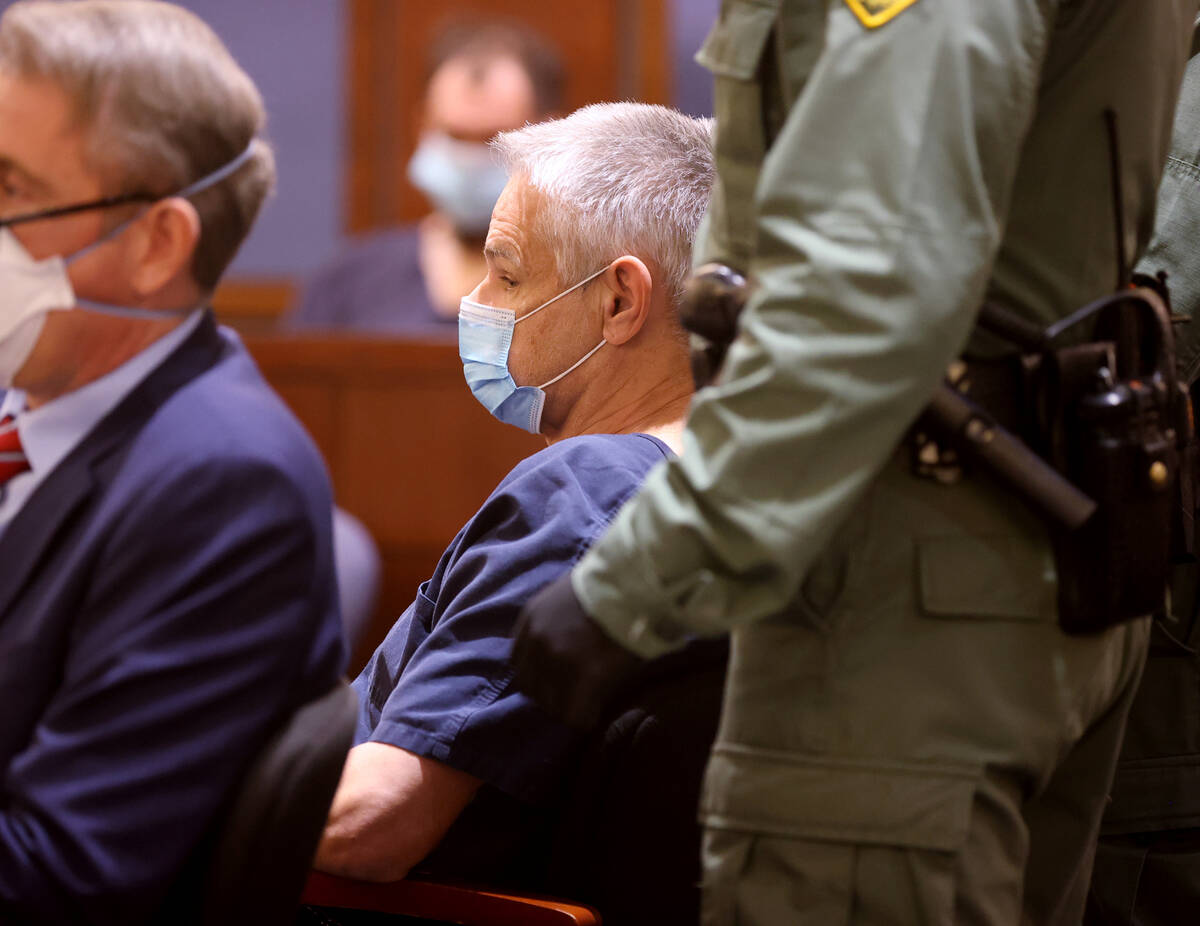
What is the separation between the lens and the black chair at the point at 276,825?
1012 mm

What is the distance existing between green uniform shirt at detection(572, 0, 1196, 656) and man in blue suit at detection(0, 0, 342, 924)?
240 mm

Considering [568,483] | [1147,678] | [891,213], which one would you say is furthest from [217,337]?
[1147,678]

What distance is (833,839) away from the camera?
40.6 inches

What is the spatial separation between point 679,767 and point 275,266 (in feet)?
13.7

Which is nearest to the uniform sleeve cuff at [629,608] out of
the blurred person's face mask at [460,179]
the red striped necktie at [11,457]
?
the red striped necktie at [11,457]

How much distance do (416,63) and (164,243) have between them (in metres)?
4.20

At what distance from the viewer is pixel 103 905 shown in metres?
0.98

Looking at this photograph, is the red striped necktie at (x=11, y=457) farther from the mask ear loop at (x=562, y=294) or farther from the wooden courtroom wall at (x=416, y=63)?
the wooden courtroom wall at (x=416, y=63)

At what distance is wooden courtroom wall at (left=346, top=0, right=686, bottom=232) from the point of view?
5023 mm

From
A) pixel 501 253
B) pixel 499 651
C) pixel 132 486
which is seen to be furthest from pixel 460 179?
pixel 132 486

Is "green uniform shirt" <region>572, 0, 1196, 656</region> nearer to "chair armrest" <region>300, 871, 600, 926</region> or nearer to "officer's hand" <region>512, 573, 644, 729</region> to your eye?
"officer's hand" <region>512, 573, 644, 729</region>

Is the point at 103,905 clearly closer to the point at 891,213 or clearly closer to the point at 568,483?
the point at 568,483

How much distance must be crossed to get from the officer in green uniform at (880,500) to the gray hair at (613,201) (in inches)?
17.7

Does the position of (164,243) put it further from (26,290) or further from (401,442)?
(401,442)
